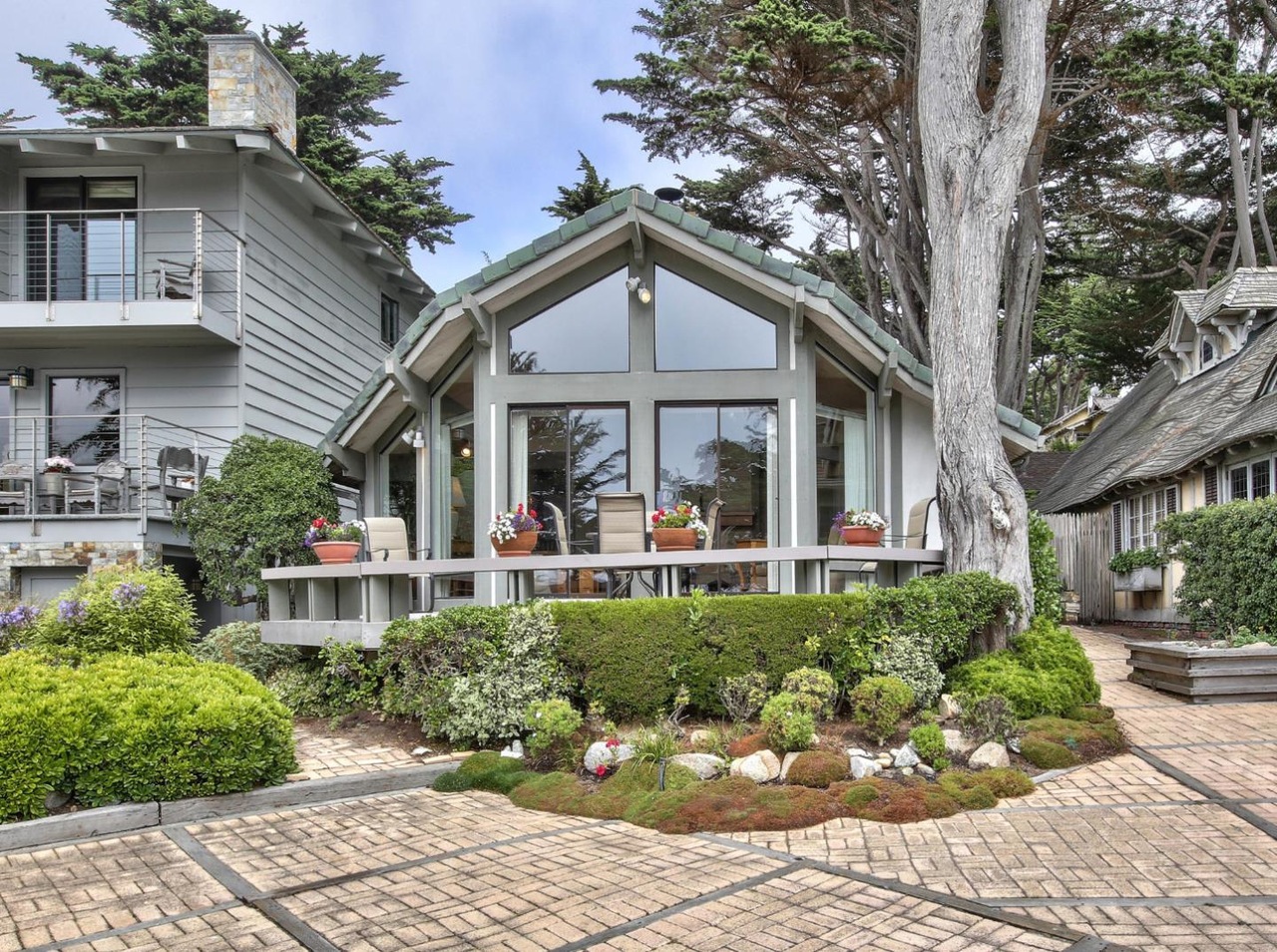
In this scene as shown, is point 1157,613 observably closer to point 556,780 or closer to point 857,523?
point 857,523

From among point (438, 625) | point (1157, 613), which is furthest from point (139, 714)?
point (1157, 613)

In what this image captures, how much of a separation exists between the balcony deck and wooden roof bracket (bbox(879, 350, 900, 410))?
2.11 metres

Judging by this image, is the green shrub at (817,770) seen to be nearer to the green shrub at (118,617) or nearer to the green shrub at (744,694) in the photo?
the green shrub at (744,694)

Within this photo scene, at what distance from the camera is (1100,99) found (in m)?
16.4

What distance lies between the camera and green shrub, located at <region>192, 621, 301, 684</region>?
10586mm

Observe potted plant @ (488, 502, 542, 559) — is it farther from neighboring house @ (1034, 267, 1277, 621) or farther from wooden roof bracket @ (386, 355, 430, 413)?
neighboring house @ (1034, 267, 1277, 621)

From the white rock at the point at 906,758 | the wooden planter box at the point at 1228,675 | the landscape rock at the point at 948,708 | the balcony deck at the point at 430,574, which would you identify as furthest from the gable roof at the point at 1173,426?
the white rock at the point at 906,758

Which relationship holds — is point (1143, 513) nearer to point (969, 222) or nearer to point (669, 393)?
point (969, 222)

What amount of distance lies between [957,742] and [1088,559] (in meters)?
14.8

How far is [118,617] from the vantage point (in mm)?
8875

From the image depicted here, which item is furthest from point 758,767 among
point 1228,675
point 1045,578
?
point 1228,675

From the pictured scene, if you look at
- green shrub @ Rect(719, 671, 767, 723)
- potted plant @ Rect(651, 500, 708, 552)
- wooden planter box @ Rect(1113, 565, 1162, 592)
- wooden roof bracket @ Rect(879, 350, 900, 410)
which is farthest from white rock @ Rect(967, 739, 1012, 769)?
wooden planter box @ Rect(1113, 565, 1162, 592)

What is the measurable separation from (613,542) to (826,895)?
17.9ft

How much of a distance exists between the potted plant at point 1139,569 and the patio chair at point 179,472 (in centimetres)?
1516
